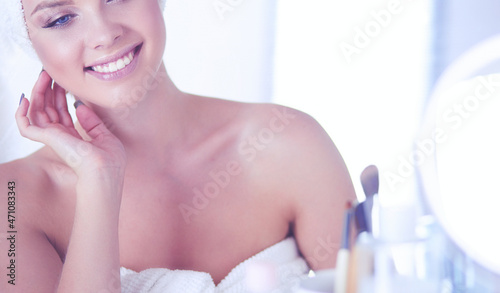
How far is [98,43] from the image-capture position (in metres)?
0.67

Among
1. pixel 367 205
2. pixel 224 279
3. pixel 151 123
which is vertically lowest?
pixel 224 279

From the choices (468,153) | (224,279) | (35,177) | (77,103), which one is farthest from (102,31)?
(468,153)

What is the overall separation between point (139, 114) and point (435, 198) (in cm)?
42

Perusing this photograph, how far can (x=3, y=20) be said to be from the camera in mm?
718

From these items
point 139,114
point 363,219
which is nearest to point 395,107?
point 363,219

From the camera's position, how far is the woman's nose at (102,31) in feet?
2.17

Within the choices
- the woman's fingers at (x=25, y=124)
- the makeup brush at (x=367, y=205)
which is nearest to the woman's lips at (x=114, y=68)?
the woman's fingers at (x=25, y=124)

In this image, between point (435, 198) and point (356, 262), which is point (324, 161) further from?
point (356, 262)

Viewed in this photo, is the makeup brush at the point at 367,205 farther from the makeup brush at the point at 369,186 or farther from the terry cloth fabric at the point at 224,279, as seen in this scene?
the terry cloth fabric at the point at 224,279

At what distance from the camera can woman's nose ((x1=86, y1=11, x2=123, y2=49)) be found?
66 centimetres

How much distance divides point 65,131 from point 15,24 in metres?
0.16

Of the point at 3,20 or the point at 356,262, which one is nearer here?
the point at 356,262

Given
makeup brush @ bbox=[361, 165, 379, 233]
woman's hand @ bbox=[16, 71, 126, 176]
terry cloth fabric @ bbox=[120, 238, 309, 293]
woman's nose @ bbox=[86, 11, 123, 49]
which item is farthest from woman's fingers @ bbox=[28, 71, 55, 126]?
makeup brush @ bbox=[361, 165, 379, 233]

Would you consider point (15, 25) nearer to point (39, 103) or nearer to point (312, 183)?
point (39, 103)
